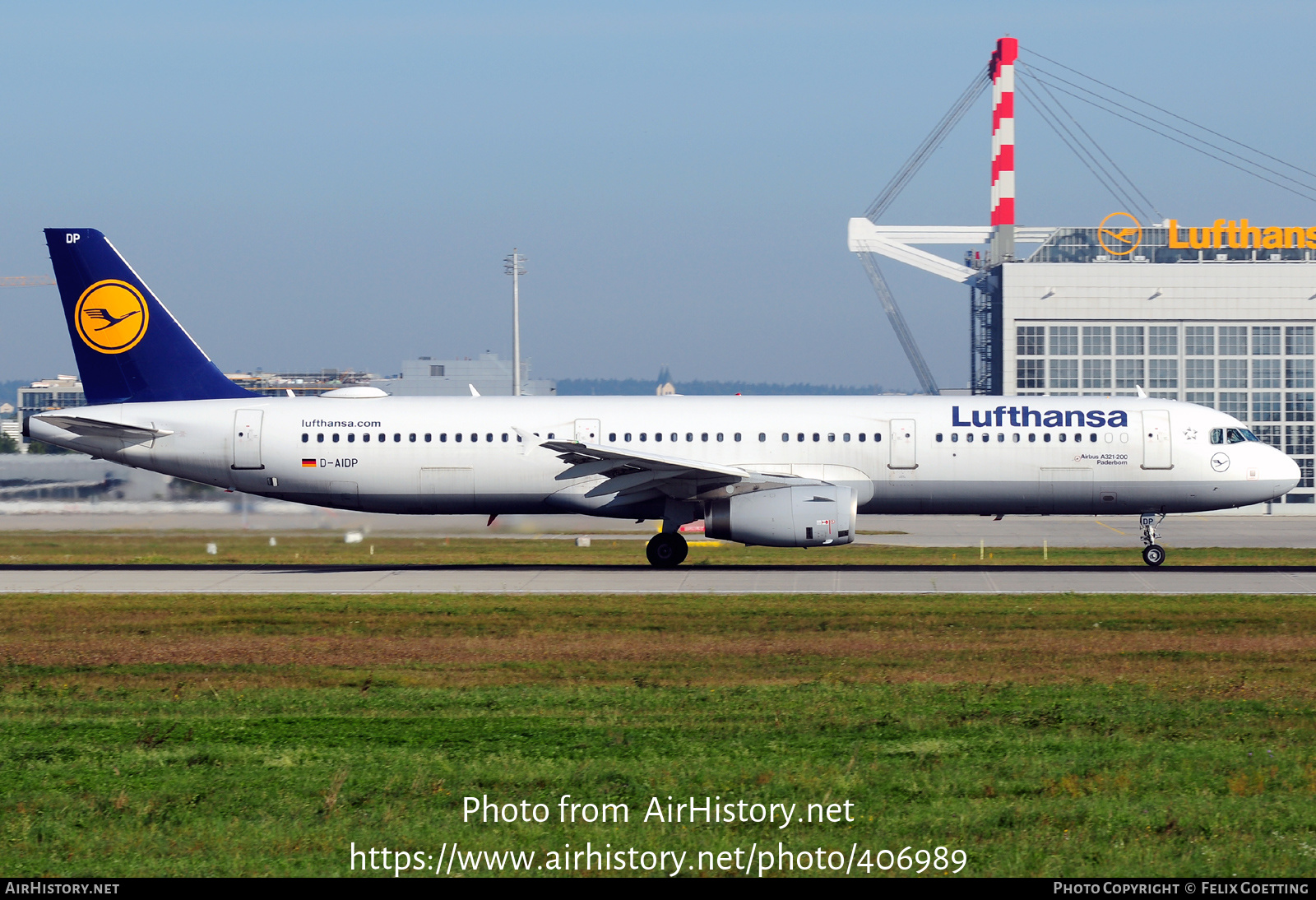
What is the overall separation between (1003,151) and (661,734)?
Answer: 3471 inches

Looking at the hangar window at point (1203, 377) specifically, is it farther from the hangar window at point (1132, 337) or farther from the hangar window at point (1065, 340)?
the hangar window at point (1065, 340)

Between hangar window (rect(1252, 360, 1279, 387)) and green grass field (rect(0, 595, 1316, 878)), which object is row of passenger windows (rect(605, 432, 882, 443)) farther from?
hangar window (rect(1252, 360, 1279, 387))

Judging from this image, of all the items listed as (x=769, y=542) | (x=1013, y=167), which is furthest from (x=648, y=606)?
(x=1013, y=167)

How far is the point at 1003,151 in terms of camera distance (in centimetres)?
9388

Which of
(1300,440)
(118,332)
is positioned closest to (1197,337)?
(1300,440)

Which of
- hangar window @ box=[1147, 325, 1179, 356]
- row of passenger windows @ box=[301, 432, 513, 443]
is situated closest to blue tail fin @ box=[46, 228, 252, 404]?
row of passenger windows @ box=[301, 432, 513, 443]

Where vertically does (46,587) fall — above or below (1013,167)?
below

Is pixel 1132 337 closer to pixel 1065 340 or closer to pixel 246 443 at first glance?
pixel 1065 340

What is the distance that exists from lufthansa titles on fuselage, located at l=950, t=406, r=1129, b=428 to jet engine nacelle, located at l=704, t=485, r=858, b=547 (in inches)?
155

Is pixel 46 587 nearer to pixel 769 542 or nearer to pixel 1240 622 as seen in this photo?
pixel 769 542

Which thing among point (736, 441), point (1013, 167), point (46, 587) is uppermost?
point (1013, 167)

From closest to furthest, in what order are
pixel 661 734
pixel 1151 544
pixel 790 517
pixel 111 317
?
pixel 661 734
pixel 790 517
pixel 111 317
pixel 1151 544
